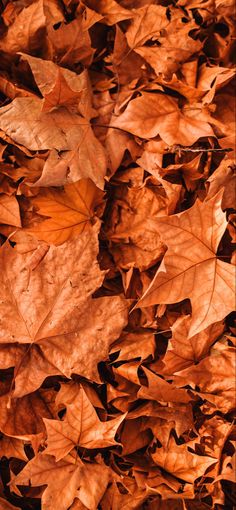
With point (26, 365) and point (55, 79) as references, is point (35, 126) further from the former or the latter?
point (26, 365)

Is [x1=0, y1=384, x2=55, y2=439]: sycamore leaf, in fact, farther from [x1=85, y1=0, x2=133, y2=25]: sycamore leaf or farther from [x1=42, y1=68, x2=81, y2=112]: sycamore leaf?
[x1=85, y1=0, x2=133, y2=25]: sycamore leaf

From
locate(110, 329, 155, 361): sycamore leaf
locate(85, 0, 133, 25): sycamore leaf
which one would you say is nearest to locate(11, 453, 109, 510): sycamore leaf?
locate(110, 329, 155, 361): sycamore leaf

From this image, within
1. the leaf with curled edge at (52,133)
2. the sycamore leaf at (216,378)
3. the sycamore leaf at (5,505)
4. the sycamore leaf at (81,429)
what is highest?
the leaf with curled edge at (52,133)

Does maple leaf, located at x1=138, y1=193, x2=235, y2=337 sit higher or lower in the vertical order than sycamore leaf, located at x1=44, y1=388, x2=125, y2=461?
higher

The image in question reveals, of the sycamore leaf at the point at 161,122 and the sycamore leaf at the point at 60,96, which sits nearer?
the sycamore leaf at the point at 60,96

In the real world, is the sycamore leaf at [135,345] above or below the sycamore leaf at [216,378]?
above

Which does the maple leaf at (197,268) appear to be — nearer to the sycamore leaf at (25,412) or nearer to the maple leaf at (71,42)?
the sycamore leaf at (25,412)

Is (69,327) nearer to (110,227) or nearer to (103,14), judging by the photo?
(110,227)

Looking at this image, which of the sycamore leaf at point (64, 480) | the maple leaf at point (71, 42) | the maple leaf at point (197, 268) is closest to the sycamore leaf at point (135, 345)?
the maple leaf at point (197, 268)
